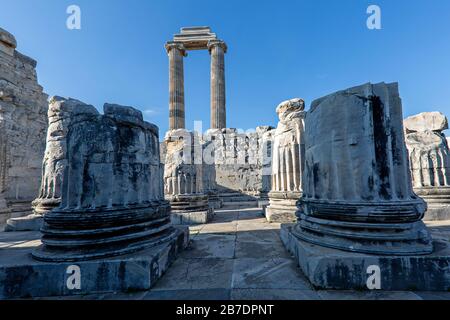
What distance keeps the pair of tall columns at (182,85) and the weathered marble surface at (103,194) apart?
15483mm

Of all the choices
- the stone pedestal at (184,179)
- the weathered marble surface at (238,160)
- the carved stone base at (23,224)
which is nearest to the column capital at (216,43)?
the weathered marble surface at (238,160)

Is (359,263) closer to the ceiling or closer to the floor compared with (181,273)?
closer to the ceiling

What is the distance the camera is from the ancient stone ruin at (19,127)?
7.37 meters

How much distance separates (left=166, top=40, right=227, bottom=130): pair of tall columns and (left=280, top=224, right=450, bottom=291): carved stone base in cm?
1651

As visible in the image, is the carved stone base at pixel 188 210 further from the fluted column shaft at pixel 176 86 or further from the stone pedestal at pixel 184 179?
the fluted column shaft at pixel 176 86

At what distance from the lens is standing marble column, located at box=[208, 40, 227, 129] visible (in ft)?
59.6

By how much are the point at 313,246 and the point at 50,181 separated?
667 cm

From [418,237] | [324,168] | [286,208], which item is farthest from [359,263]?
[286,208]

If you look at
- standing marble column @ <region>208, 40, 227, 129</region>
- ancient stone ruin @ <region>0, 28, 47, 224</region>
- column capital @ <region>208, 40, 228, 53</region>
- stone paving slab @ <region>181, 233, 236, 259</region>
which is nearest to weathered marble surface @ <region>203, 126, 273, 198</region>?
standing marble column @ <region>208, 40, 227, 129</region>

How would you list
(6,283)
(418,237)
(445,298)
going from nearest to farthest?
(445,298), (6,283), (418,237)

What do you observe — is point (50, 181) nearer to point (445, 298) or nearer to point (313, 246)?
point (313, 246)

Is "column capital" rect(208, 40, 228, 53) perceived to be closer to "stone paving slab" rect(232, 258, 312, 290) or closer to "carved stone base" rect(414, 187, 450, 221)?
"carved stone base" rect(414, 187, 450, 221)

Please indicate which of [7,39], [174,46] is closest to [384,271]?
[7,39]
